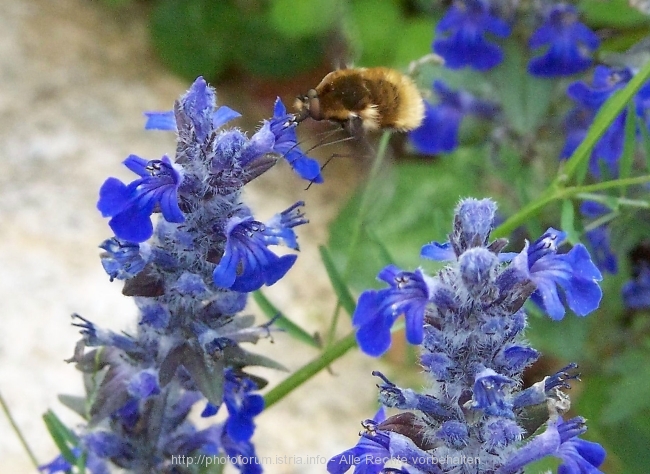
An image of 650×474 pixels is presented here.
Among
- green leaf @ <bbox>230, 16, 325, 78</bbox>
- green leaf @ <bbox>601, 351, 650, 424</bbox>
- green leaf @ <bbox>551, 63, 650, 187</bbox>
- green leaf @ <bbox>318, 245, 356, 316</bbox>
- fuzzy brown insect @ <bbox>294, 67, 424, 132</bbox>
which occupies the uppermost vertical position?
green leaf @ <bbox>230, 16, 325, 78</bbox>

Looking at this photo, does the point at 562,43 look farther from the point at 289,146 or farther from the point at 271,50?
the point at 271,50

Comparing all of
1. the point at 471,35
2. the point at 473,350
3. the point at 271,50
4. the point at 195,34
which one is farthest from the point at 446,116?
the point at 195,34

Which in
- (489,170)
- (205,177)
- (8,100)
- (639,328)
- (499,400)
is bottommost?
(499,400)

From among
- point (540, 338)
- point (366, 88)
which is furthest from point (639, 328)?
point (366, 88)

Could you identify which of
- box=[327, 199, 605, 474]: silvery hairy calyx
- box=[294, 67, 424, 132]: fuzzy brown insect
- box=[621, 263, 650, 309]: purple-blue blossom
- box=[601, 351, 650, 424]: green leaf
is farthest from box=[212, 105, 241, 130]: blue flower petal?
box=[621, 263, 650, 309]: purple-blue blossom

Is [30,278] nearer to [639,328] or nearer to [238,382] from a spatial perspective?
[238,382]

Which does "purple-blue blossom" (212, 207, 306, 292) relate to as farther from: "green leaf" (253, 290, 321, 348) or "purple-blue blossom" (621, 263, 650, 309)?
"purple-blue blossom" (621, 263, 650, 309)
